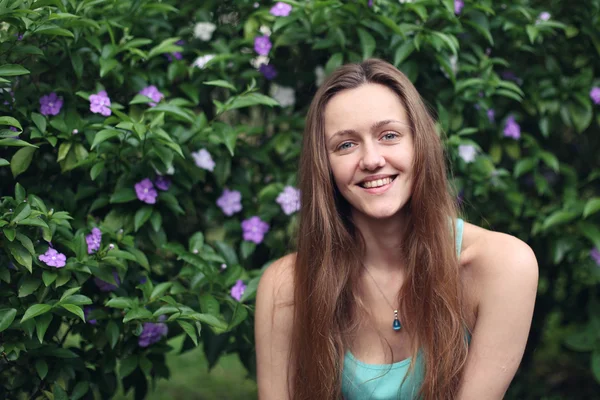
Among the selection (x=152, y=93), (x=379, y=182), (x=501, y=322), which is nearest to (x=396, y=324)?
(x=501, y=322)

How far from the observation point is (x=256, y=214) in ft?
9.34

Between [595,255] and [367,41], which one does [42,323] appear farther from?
[595,255]

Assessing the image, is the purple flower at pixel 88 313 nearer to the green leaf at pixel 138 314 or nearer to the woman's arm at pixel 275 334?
the green leaf at pixel 138 314

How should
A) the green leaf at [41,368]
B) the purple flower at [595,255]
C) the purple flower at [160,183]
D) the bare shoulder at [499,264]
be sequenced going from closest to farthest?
the bare shoulder at [499,264] < the green leaf at [41,368] < the purple flower at [160,183] < the purple flower at [595,255]

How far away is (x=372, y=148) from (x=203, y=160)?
0.74 m

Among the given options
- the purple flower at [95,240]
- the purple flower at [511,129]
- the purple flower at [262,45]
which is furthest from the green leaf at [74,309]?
the purple flower at [511,129]

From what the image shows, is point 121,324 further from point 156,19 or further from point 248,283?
point 156,19

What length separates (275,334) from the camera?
2377 millimetres

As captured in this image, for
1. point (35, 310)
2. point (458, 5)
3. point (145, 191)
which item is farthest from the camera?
point (458, 5)

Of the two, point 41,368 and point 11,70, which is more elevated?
point 11,70

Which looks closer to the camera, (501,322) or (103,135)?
(501,322)

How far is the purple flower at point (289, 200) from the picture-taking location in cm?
278

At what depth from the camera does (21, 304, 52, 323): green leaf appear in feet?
6.61

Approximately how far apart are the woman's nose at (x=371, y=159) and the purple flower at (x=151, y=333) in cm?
90
